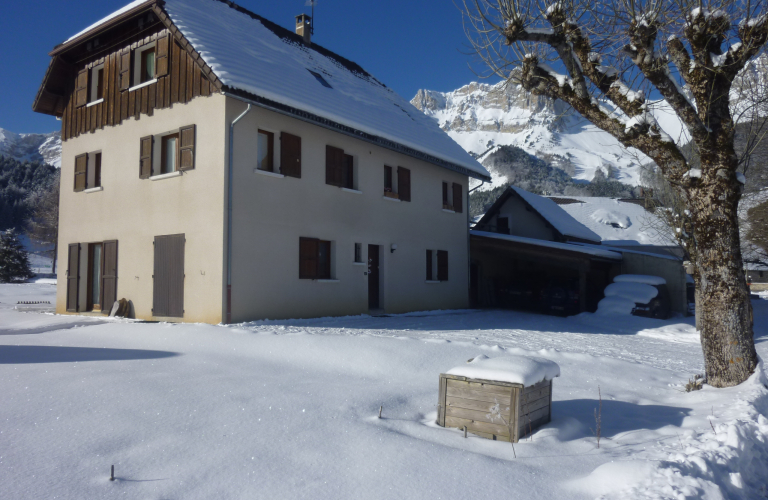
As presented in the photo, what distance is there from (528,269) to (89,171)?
16269 mm

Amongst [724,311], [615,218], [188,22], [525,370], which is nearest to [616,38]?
[724,311]

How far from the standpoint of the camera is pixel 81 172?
14.8 metres

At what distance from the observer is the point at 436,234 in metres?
18.2

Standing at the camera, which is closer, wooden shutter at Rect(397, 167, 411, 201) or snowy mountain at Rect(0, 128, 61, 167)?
wooden shutter at Rect(397, 167, 411, 201)

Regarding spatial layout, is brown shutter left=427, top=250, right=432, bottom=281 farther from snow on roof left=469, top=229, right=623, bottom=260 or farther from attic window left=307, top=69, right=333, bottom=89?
attic window left=307, top=69, right=333, bottom=89

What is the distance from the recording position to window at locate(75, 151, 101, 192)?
48.1 ft

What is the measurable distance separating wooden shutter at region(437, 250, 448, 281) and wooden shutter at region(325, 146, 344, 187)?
5.37 m

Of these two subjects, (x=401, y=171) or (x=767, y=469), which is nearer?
(x=767, y=469)

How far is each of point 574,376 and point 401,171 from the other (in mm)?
10343

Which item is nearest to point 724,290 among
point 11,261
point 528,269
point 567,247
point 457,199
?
point 567,247

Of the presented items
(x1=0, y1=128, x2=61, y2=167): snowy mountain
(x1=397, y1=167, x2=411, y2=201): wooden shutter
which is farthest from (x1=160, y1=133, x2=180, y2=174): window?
Result: (x1=0, y1=128, x2=61, y2=167): snowy mountain

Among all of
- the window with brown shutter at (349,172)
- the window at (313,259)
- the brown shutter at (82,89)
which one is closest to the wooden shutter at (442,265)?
the window with brown shutter at (349,172)

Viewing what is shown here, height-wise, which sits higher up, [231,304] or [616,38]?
[616,38]

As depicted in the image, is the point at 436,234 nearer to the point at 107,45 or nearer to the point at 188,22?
the point at 188,22
